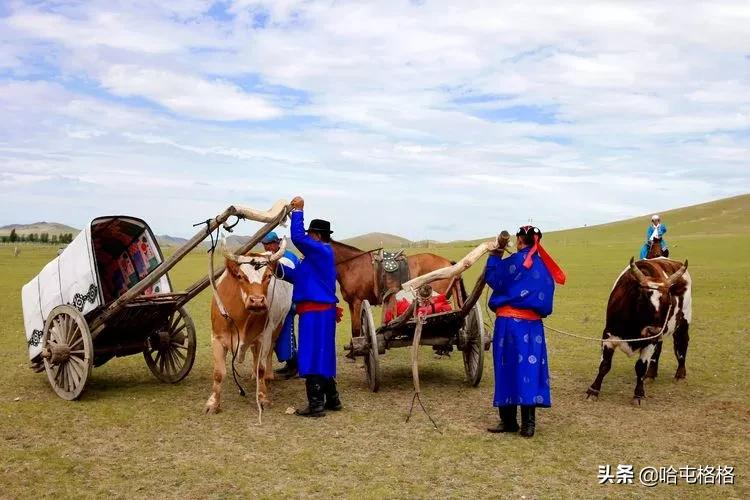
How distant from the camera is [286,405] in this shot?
811 cm

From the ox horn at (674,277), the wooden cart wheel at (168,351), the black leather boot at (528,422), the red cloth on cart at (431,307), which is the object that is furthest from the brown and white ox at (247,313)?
the ox horn at (674,277)

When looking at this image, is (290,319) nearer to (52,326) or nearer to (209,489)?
(52,326)

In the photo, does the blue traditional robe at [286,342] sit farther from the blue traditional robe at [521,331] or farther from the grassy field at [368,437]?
the blue traditional robe at [521,331]

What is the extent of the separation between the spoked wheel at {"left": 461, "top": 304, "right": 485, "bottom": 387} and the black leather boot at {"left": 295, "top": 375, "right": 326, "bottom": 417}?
2129 mm

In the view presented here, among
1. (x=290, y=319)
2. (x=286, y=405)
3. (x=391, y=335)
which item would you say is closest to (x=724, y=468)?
(x=391, y=335)

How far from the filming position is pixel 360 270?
11094 millimetres

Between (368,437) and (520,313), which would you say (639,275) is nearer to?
(520,313)

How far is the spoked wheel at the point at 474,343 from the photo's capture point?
8602mm

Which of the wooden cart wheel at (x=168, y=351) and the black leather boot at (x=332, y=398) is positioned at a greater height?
the wooden cart wheel at (x=168, y=351)

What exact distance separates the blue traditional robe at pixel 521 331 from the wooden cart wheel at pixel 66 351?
4.46m

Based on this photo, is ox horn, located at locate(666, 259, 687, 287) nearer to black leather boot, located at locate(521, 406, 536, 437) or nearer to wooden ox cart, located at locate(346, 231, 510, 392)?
wooden ox cart, located at locate(346, 231, 510, 392)

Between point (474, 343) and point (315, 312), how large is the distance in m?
2.34

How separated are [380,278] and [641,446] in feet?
16.9

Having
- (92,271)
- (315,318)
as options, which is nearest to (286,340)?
(315,318)
